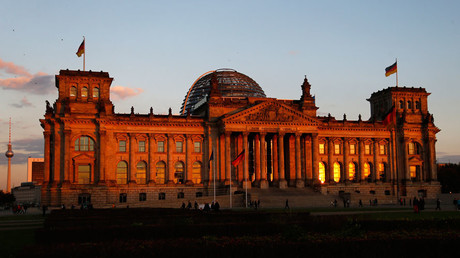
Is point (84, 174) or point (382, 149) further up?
point (382, 149)

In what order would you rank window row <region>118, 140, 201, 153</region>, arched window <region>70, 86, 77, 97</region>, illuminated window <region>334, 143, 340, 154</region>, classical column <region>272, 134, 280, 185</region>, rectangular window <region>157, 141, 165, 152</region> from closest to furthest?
arched window <region>70, 86, 77, 97</region>
window row <region>118, 140, 201, 153</region>
rectangular window <region>157, 141, 165, 152</region>
classical column <region>272, 134, 280, 185</region>
illuminated window <region>334, 143, 340, 154</region>

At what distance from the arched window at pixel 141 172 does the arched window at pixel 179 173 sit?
550 centimetres

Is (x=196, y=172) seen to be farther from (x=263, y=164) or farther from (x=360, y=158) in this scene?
(x=360, y=158)

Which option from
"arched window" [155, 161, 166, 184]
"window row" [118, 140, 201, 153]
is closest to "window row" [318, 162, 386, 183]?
"window row" [118, 140, 201, 153]

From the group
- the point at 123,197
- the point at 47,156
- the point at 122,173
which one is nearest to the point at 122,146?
the point at 122,173

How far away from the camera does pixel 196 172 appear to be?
98.3 metres

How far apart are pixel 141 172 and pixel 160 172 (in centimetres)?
345

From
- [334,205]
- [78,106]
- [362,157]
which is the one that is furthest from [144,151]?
[362,157]

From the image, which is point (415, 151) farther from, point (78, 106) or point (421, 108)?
point (78, 106)

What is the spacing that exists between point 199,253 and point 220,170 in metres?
75.6

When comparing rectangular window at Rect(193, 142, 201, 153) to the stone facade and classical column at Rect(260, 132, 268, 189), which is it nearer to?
the stone facade

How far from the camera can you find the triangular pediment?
9412 cm

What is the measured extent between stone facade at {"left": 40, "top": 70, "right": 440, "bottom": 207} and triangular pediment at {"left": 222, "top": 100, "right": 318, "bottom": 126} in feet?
0.60

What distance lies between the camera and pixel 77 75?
92438 millimetres
